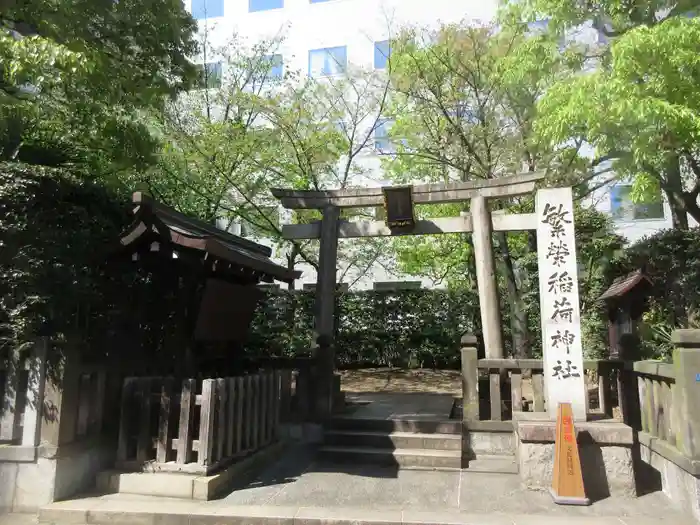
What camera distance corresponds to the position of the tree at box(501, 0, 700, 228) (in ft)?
26.4

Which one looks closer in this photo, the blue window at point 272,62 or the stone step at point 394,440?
the stone step at point 394,440

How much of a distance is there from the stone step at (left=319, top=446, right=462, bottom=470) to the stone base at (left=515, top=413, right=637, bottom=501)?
45.5 inches

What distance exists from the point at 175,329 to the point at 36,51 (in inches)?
149

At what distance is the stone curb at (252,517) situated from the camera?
5.25m

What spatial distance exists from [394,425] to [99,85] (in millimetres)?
6821

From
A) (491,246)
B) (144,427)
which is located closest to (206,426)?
(144,427)

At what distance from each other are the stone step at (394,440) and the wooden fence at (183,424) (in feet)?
5.27

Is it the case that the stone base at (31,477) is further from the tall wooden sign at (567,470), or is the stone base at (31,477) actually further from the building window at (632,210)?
the building window at (632,210)

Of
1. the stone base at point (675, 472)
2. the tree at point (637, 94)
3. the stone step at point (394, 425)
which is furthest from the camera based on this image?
the tree at point (637, 94)

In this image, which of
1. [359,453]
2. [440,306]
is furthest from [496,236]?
[359,453]

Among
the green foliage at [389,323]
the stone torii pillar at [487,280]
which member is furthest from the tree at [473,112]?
the stone torii pillar at [487,280]

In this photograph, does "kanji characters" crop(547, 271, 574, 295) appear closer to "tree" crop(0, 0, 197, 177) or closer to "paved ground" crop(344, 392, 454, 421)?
"paved ground" crop(344, 392, 454, 421)

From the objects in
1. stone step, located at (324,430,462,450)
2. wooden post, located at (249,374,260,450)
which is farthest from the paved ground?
wooden post, located at (249,374,260,450)

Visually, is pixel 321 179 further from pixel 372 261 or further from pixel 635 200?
pixel 635 200
